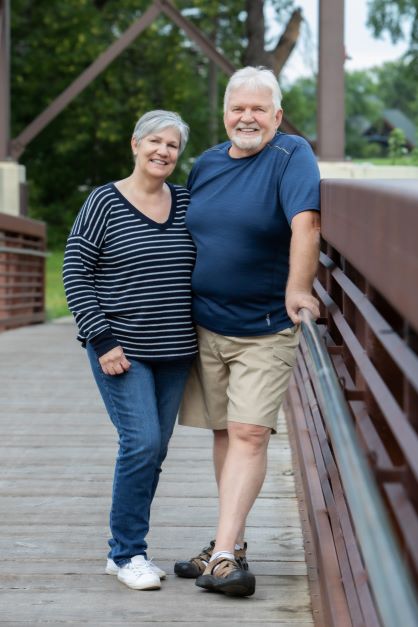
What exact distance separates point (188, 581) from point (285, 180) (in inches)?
49.6

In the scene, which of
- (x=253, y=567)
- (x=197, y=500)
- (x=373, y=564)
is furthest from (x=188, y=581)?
(x=373, y=564)

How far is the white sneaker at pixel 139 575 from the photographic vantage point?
3.99 meters

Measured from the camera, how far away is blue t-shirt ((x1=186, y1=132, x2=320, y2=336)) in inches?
148

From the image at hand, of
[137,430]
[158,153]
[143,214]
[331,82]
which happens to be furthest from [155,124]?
[331,82]

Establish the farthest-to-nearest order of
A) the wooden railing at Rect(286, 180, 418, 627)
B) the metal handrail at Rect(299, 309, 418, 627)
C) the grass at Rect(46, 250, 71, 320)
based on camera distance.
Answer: the grass at Rect(46, 250, 71, 320) < the wooden railing at Rect(286, 180, 418, 627) < the metal handrail at Rect(299, 309, 418, 627)

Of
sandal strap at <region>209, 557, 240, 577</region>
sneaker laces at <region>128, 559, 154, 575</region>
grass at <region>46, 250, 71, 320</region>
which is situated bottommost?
grass at <region>46, 250, 71, 320</region>

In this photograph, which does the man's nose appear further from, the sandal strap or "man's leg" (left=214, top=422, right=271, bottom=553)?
the sandal strap

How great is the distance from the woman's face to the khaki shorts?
19.0 inches

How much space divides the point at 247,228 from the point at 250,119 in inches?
11.9

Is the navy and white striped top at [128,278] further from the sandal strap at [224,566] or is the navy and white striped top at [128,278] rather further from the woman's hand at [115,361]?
the sandal strap at [224,566]

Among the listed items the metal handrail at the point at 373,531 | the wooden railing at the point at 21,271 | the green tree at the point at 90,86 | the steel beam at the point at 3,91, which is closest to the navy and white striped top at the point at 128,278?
the metal handrail at the point at 373,531

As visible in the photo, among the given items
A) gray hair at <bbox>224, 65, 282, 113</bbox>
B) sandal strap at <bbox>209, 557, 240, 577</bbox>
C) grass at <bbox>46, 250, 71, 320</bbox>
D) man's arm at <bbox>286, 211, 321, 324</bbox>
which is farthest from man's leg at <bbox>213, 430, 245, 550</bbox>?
grass at <bbox>46, 250, 71, 320</bbox>

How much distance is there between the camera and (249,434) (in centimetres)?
391

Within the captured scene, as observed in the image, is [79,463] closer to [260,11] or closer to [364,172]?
[364,172]
